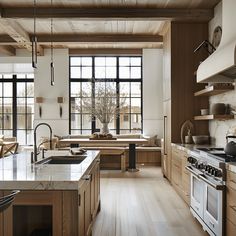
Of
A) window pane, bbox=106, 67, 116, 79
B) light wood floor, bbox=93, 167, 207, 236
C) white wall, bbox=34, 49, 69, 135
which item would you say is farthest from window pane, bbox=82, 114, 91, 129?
light wood floor, bbox=93, 167, 207, 236

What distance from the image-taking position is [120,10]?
5.64 metres

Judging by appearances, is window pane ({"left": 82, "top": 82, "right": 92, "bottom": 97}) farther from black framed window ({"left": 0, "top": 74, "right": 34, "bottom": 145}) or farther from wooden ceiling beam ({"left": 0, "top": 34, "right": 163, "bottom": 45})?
wooden ceiling beam ({"left": 0, "top": 34, "right": 163, "bottom": 45})

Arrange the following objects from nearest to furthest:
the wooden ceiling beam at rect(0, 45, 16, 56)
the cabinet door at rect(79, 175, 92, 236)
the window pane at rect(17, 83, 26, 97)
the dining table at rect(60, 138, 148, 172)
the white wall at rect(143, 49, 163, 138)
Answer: the cabinet door at rect(79, 175, 92, 236)
the dining table at rect(60, 138, 148, 172)
the wooden ceiling beam at rect(0, 45, 16, 56)
the white wall at rect(143, 49, 163, 138)
the window pane at rect(17, 83, 26, 97)

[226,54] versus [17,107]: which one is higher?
[226,54]

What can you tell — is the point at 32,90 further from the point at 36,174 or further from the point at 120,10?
the point at 36,174

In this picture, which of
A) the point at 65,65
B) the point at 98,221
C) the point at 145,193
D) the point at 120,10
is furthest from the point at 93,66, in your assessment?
the point at 98,221

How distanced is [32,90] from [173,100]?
19.0 feet

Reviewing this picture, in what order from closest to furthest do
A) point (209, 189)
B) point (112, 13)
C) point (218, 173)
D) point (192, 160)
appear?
point (218, 173) → point (209, 189) → point (192, 160) → point (112, 13)

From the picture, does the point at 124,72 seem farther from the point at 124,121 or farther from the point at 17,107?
the point at 17,107

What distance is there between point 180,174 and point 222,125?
1043mm

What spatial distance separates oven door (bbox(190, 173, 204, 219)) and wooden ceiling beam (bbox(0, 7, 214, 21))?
10.3 feet

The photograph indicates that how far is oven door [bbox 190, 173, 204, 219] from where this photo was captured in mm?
3512

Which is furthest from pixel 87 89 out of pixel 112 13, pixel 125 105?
pixel 112 13

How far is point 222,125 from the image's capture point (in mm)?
5031
